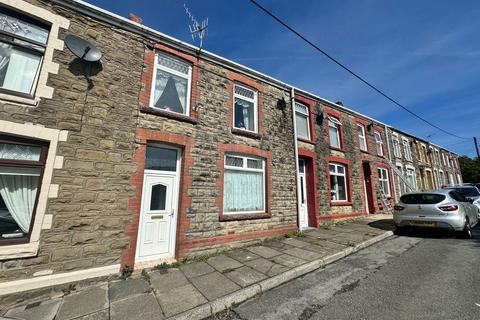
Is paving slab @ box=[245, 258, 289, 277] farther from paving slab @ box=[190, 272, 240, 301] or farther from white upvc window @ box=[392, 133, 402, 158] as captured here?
white upvc window @ box=[392, 133, 402, 158]

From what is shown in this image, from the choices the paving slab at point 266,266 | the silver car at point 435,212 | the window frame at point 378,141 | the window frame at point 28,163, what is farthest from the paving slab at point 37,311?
the window frame at point 378,141

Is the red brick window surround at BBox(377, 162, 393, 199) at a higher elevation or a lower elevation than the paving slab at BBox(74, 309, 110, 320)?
higher

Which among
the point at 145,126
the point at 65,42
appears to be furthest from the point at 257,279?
the point at 65,42

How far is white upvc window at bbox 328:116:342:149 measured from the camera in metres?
11.0

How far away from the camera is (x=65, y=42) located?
4586 mm

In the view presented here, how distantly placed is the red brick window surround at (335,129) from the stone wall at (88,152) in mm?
8903

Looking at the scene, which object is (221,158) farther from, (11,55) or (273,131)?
(11,55)

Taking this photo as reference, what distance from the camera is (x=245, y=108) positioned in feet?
25.8

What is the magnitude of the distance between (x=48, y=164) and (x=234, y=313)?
4.37m

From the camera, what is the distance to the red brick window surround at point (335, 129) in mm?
10883

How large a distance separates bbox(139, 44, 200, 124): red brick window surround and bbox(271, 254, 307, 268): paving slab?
4274 millimetres

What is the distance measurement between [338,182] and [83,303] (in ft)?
33.8

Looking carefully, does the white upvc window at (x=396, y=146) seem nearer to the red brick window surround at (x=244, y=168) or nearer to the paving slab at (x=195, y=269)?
the red brick window surround at (x=244, y=168)

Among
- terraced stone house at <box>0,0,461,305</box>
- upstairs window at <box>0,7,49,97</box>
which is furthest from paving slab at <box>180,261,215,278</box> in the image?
upstairs window at <box>0,7,49,97</box>
